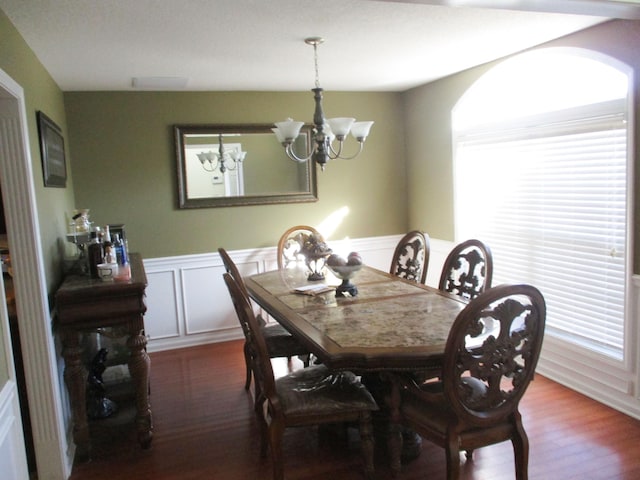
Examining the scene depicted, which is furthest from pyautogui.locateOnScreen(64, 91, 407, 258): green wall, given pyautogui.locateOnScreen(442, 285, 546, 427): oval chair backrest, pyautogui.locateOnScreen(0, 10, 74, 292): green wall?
pyautogui.locateOnScreen(442, 285, 546, 427): oval chair backrest

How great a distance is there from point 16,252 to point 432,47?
265 cm

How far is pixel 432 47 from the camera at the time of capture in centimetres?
328

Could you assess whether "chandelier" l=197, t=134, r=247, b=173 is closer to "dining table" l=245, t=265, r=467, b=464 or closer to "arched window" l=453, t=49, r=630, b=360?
"dining table" l=245, t=265, r=467, b=464

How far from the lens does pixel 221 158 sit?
179 inches

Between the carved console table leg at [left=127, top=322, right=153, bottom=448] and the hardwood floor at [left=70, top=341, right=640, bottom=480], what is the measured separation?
0.10 m

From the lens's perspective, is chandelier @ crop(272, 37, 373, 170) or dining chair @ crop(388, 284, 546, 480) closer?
dining chair @ crop(388, 284, 546, 480)

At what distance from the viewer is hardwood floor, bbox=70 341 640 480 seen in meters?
2.49

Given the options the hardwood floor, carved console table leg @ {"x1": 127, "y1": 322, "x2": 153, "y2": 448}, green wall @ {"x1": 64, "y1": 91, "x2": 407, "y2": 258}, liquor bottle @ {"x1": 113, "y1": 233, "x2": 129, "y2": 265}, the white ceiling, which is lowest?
the hardwood floor

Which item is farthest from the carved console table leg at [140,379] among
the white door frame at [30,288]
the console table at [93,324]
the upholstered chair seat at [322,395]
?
the upholstered chair seat at [322,395]

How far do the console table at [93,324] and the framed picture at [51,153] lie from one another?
2.21 ft

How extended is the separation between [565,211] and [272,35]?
2.18 m

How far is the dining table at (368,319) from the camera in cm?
200

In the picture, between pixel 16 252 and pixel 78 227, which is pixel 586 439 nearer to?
pixel 16 252

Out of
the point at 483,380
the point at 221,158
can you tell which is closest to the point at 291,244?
the point at 221,158
